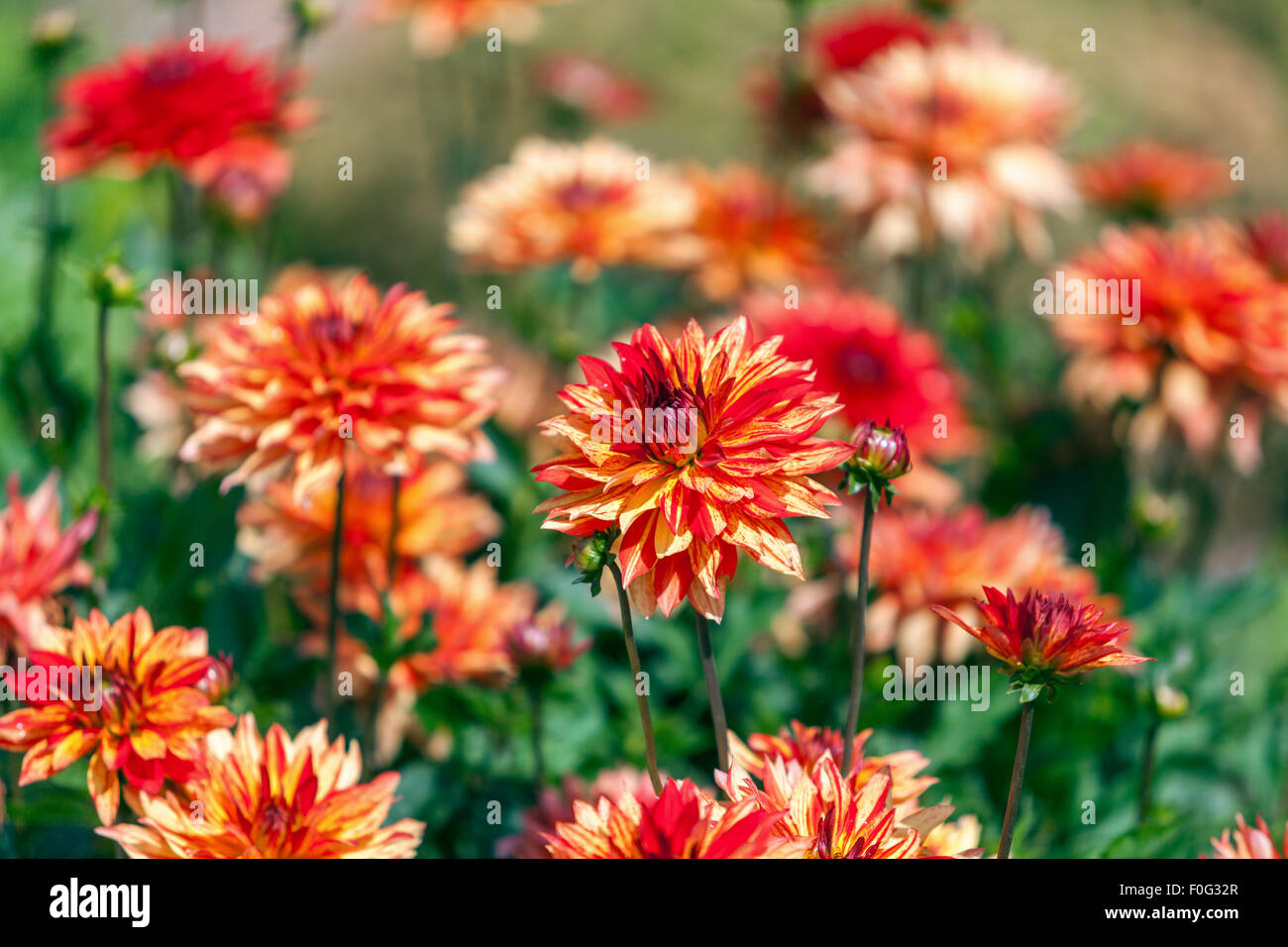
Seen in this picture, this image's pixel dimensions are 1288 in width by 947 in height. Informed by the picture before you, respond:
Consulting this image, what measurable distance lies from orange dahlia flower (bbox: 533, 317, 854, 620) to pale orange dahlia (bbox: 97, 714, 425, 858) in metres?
0.28

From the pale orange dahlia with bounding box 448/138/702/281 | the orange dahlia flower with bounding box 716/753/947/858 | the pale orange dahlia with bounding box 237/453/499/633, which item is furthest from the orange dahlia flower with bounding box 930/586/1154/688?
the pale orange dahlia with bounding box 448/138/702/281

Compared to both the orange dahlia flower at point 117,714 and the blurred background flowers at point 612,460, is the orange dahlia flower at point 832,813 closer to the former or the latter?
the blurred background flowers at point 612,460

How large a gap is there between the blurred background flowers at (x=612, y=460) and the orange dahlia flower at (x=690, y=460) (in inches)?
0.7

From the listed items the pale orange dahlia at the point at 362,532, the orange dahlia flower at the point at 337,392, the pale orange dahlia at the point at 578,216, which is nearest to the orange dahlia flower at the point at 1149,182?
the pale orange dahlia at the point at 578,216

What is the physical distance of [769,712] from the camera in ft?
4.48

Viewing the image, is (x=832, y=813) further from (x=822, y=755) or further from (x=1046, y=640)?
(x=1046, y=640)

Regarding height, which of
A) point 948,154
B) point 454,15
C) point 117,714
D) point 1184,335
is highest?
point 454,15

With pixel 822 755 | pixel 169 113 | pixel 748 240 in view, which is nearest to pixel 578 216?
pixel 748 240

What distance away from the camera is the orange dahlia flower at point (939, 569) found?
138cm

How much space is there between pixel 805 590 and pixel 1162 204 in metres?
1.17

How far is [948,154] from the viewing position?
1.90 metres

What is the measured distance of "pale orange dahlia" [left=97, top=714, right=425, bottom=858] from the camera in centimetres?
84

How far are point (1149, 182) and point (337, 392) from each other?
1.68 meters
